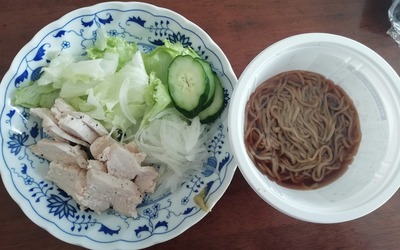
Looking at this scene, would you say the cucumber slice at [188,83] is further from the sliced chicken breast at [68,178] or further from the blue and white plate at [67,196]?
the sliced chicken breast at [68,178]

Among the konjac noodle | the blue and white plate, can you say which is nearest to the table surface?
the blue and white plate

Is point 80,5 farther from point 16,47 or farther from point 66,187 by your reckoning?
point 66,187

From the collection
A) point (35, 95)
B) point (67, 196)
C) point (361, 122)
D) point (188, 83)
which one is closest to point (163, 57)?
point (188, 83)

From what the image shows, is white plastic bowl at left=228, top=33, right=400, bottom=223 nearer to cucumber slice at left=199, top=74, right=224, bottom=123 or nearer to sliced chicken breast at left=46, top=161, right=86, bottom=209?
cucumber slice at left=199, top=74, right=224, bottom=123

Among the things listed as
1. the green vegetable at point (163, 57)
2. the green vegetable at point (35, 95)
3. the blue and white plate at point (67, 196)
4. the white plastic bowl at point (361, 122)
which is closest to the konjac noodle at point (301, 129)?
the white plastic bowl at point (361, 122)

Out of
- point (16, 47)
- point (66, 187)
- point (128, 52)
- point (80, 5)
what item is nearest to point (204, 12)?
point (128, 52)
